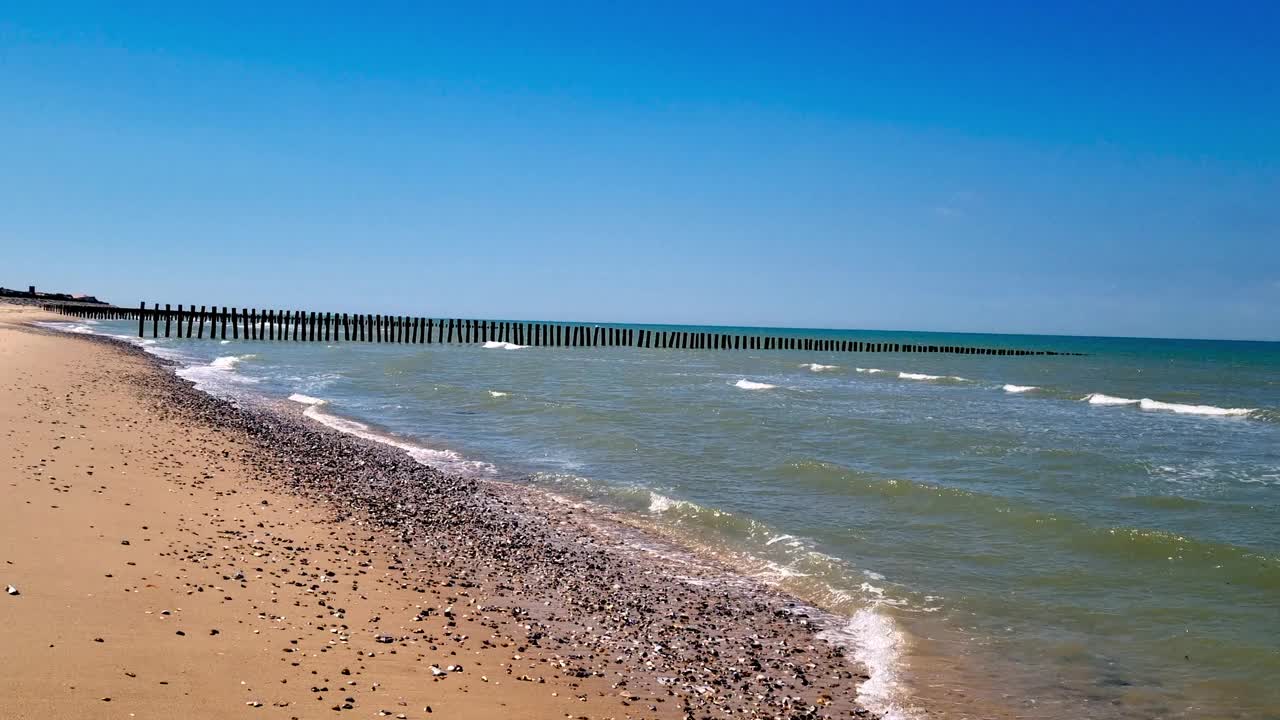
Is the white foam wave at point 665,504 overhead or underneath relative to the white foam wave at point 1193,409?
underneath

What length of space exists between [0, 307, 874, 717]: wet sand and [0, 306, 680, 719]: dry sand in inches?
0.7

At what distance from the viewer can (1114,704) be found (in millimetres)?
5797

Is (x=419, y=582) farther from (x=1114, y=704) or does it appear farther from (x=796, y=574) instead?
(x=1114, y=704)

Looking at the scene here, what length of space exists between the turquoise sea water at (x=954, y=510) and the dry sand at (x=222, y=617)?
2.48 m

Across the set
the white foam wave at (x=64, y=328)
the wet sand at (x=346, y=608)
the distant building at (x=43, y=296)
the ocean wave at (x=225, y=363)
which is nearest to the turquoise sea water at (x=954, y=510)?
the wet sand at (x=346, y=608)

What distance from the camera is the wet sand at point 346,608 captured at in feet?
15.8

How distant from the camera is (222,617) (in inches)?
226

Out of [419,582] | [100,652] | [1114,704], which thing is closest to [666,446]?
[419,582]

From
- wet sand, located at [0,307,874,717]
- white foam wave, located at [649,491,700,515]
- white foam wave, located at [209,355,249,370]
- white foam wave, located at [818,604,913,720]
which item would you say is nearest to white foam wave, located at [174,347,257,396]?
white foam wave, located at [209,355,249,370]

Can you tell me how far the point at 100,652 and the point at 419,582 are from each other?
103 inches

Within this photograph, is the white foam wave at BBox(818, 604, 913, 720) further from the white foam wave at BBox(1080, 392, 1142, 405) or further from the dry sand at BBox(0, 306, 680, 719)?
the white foam wave at BBox(1080, 392, 1142, 405)

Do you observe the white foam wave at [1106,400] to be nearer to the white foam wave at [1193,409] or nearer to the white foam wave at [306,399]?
the white foam wave at [1193,409]

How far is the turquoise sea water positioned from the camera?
6.43 m

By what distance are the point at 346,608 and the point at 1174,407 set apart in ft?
108
